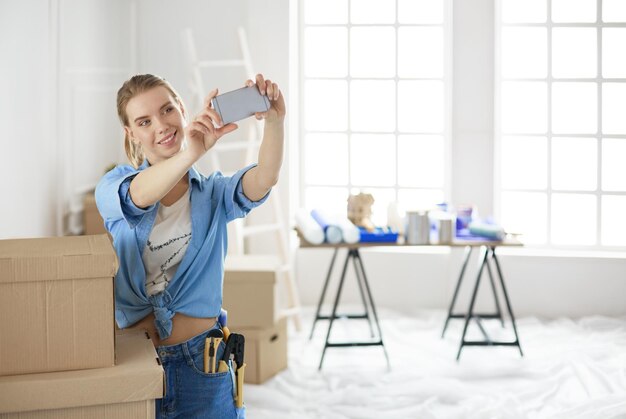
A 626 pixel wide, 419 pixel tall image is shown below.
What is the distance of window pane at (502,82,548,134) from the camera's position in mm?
6152

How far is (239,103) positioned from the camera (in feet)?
7.33

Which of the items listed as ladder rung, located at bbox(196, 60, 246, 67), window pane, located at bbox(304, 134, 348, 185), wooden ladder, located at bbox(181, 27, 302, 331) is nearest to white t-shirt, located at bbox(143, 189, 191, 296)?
wooden ladder, located at bbox(181, 27, 302, 331)

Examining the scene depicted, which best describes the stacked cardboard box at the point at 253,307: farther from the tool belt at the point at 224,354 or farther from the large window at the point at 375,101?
the tool belt at the point at 224,354

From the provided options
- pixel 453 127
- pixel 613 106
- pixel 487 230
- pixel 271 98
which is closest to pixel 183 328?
pixel 271 98

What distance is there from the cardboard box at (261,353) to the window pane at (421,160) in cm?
189

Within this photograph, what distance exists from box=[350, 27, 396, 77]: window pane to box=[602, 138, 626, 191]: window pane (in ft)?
5.05

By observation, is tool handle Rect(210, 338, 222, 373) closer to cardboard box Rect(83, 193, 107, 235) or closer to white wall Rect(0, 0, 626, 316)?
cardboard box Rect(83, 193, 107, 235)

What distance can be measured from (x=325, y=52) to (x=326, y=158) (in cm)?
75

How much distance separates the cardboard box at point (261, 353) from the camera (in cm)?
468

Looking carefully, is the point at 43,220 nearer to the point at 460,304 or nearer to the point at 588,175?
the point at 460,304

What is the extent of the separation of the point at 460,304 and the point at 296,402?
2.04 metres

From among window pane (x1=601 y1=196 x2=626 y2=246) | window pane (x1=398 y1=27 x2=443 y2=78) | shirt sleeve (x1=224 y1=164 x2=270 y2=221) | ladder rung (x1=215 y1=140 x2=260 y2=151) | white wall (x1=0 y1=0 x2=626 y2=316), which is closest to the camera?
shirt sleeve (x1=224 y1=164 x2=270 y2=221)

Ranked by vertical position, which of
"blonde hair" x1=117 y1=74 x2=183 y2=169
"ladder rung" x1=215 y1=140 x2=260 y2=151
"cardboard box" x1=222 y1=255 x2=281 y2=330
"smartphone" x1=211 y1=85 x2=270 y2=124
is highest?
"ladder rung" x1=215 y1=140 x2=260 y2=151

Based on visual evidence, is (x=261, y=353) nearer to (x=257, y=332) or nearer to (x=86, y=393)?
(x=257, y=332)
